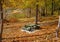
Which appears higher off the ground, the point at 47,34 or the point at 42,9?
the point at 42,9

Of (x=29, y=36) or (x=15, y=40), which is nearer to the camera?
(x=15, y=40)

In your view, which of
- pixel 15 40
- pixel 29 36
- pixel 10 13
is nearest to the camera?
pixel 15 40

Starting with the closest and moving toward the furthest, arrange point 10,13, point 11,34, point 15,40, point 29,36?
point 15,40, point 29,36, point 11,34, point 10,13

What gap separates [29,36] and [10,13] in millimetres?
11567

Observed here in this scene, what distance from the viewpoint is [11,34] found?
54.3ft

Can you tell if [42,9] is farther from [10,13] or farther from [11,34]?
[11,34]

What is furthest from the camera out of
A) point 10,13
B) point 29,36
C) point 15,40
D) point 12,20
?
point 10,13

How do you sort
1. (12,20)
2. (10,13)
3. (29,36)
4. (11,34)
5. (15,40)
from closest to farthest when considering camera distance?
(15,40) < (29,36) < (11,34) < (12,20) < (10,13)

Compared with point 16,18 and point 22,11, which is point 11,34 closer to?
point 16,18

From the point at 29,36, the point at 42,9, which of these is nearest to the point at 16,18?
the point at 42,9

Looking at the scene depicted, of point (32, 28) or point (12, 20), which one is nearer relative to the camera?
point (32, 28)

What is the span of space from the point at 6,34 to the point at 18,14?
31.2 ft

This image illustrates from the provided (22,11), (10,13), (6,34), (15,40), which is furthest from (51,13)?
(15,40)

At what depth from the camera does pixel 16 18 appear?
987 inches
